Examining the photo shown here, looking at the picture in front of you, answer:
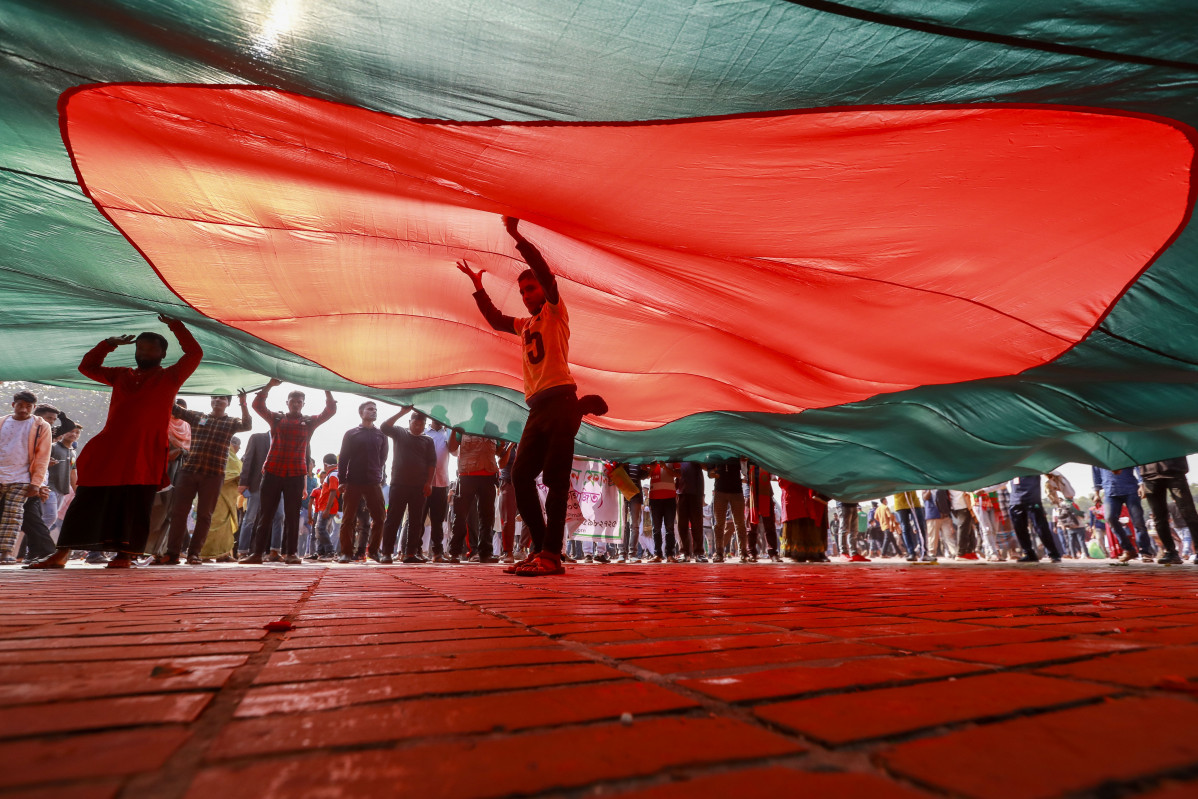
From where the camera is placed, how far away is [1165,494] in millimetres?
6168

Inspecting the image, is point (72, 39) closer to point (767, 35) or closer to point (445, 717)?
point (767, 35)

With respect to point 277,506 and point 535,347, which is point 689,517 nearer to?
point 277,506

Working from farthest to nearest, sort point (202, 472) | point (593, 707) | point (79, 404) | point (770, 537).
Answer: point (79, 404)
point (770, 537)
point (202, 472)
point (593, 707)

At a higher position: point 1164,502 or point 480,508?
point 1164,502

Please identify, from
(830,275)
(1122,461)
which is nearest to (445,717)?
(830,275)

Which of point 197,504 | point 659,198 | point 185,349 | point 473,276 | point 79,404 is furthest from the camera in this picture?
point 79,404

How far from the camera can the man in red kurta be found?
401 cm

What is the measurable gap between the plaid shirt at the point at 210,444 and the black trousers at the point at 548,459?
3.74 meters

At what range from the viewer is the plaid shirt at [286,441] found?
19.3ft

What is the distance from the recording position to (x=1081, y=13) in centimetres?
152

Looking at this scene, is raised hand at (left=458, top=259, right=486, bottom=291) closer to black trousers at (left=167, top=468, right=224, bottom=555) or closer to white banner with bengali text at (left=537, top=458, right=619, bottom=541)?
black trousers at (left=167, top=468, right=224, bottom=555)

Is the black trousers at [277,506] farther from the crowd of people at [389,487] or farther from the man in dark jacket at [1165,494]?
the man in dark jacket at [1165,494]

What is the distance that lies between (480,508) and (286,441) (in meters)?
2.14

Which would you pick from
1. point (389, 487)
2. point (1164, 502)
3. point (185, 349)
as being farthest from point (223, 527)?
point (1164, 502)
